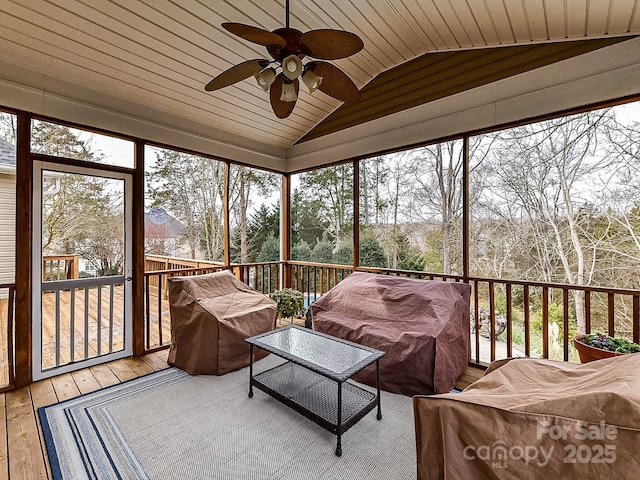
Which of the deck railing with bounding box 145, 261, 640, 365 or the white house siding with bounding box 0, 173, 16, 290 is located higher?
the white house siding with bounding box 0, 173, 16, 290

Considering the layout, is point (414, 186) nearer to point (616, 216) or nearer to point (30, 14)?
point (616, 216)

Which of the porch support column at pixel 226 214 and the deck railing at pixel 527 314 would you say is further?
the porch support column at pixel 226 214

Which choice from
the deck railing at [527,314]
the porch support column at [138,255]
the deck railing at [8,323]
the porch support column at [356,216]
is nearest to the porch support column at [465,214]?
the deck railing at [527,314]

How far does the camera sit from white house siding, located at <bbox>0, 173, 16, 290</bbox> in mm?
2812

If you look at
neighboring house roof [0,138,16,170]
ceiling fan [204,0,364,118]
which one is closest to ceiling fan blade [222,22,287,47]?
ceiling fan [204,0,364,118]

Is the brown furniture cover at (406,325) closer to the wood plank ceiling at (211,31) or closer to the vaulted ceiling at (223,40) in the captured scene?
the vaulted ceiling at (223,40)

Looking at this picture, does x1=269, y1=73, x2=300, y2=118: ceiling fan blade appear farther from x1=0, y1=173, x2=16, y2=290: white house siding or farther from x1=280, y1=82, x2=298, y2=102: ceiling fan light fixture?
x1=0, y1=173, x2=16, y2=290: white house siding

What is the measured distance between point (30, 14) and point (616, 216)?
5368 millimetres

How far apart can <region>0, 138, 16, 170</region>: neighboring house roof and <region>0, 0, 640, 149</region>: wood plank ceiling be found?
725mm

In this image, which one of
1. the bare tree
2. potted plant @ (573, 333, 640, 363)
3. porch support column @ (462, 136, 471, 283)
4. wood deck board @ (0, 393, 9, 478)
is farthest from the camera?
porch support column @ (462, 136, 471, 283)

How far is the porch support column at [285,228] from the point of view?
5508mm

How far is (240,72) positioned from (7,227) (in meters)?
2.54

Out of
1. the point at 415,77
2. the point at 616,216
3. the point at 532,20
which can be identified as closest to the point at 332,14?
A: the point at 415,77

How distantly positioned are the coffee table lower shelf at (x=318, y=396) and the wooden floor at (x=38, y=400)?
118cm
